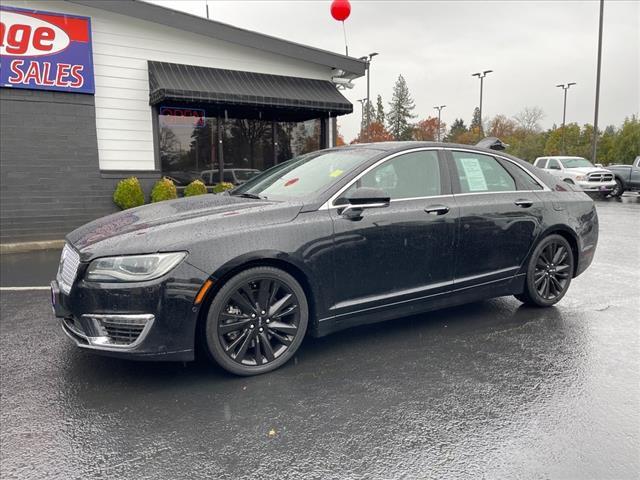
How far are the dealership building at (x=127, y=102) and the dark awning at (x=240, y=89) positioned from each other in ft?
0.09

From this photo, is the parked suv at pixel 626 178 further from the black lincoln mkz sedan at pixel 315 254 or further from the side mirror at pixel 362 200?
the side mirror at pixel 362 200

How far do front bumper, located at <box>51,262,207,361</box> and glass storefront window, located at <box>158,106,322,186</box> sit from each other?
26.3 ft

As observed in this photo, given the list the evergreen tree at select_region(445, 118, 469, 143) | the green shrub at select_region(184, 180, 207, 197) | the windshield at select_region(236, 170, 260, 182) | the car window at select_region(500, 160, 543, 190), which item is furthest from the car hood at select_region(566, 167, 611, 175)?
the evergreen tree at select_region(445, 118, 469, 143)

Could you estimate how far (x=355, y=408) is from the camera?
9.70ft

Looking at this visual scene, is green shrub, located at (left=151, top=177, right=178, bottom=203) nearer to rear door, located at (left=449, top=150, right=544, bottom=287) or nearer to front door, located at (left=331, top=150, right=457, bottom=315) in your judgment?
front door, located at (left=331, top=150, right=457, bottom=315)

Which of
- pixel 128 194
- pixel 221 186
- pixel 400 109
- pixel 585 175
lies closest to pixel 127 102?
pixel 128 194

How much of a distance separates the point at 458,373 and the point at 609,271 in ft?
14.2

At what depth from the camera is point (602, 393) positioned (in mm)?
3141

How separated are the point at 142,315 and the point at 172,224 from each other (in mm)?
642

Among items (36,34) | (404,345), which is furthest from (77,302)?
(36,34)

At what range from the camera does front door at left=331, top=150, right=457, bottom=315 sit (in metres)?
3.63

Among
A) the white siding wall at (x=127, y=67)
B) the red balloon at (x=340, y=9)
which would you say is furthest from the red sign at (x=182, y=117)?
the red balloon at (x=340, y=9)

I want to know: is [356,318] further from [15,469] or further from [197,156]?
[197,156]

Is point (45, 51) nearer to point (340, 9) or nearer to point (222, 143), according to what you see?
point (222, 143)
